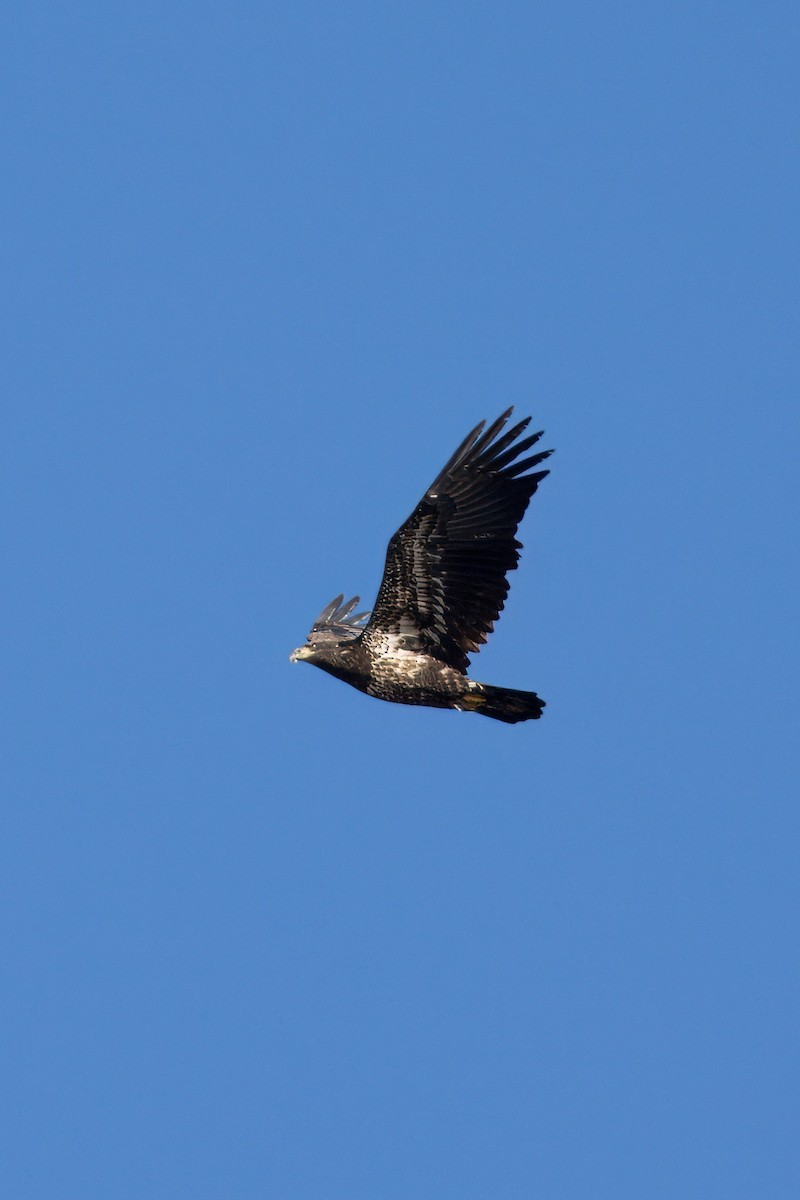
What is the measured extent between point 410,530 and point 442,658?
4.61 ft

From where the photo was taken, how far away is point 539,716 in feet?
67.3

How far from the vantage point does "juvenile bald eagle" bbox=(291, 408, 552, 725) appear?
2047 cm

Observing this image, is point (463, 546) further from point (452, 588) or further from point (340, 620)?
point (340, 620)

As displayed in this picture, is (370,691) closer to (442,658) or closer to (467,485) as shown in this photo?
(442,658)

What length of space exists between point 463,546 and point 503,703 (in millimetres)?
1585

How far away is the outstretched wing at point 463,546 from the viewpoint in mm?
20453

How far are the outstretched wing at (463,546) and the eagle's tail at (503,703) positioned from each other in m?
0.39

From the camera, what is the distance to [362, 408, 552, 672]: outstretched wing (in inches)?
805

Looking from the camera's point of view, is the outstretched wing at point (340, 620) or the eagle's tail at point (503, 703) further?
the outstretched wing at point (340, 620)

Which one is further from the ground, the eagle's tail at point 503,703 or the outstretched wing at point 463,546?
the outstretched wing at point 463,546

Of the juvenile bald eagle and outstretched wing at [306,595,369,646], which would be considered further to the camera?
outstretched wing at [306,595,369,646]

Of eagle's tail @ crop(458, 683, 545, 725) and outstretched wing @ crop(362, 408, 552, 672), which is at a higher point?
outstretched wing @ crop(362, 408, 552, 672)

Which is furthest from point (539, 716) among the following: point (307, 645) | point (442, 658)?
point (307, 645)

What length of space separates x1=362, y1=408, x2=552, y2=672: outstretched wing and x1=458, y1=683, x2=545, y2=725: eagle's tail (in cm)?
39
